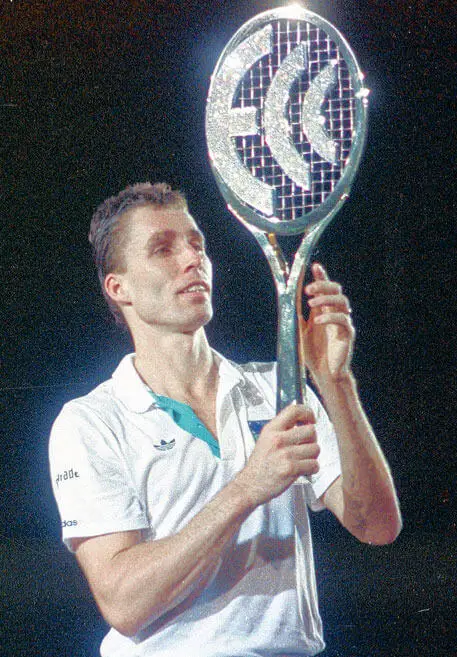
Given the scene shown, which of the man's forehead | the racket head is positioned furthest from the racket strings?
the man's forehead

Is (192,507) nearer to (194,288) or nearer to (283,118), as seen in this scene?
(194,288)

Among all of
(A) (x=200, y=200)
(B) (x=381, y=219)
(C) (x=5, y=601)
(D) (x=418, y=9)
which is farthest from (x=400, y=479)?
(D) (x=418, y=9)

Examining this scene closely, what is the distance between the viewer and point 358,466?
1.41m

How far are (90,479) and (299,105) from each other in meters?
0.75

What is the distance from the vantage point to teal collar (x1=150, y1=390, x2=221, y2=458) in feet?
4.92

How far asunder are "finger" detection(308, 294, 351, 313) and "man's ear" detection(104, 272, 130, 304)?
1.52ft

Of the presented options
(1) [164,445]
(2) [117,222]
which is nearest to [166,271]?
(2) [117,222]

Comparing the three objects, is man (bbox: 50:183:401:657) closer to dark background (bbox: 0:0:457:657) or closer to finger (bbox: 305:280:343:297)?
finger (bbox: 305:280:343:297)

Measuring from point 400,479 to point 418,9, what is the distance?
3.36 ft

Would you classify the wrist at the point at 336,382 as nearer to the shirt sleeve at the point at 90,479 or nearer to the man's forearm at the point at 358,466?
the man's forearm at the point at 358,466

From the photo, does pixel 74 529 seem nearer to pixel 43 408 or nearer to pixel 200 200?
pixel 43 408

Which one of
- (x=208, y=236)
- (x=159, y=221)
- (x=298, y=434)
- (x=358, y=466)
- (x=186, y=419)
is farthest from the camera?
(x=208, y=236)

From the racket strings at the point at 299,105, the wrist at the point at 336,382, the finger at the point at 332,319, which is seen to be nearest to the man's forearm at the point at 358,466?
the wrist at the point at 336,382

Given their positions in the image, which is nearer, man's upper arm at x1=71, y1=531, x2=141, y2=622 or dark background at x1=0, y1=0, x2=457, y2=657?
man's upper arm at x1=71, y1=531, x2=141, y2=622
